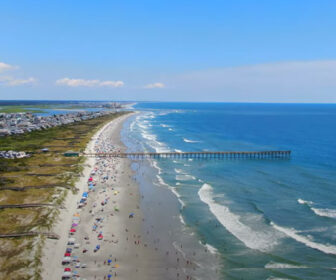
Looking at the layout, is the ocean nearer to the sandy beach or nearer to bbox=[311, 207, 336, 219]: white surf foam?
bbox=[311, 207, 336, 219]: white surf foam

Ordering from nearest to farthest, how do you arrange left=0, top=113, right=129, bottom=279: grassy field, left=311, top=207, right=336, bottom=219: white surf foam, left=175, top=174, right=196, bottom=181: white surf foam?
1. left=0, top=113, right=129, bottom=279: grassy field
2. left=311, top=207, right=336, bottom=219: white surf foam
3. left=175, top=174, right=196, bottom=181: white surf foam

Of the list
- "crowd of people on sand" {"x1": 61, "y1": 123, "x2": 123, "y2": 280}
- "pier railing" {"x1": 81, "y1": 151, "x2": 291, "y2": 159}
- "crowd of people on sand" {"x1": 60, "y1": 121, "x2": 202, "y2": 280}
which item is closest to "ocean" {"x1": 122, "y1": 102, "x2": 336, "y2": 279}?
"pier railing" {"x1": 81, "y1": 151, "x2": 291, "y2": 159}

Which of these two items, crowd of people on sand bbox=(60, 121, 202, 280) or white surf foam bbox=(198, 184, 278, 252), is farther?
white surf foam bbox=(198, 184, 278, 252)

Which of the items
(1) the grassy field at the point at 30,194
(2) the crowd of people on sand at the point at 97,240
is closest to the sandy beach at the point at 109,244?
(2) the crowd of people on sand at the point at 97,240

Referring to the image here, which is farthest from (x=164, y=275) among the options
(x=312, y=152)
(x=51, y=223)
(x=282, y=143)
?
(x=282, y=143)

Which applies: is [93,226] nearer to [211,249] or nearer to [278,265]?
[211,249]

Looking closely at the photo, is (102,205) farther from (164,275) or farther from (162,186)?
(164,275)
